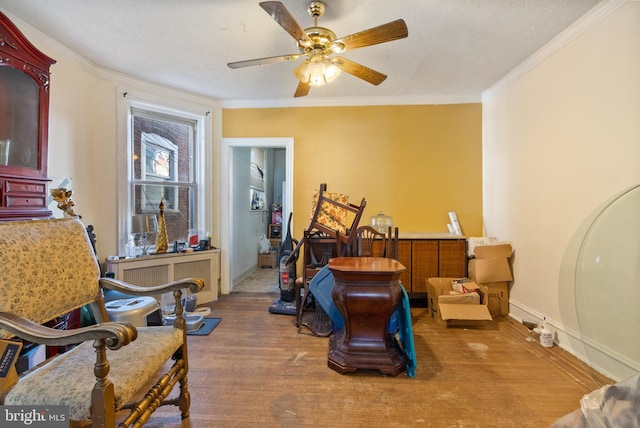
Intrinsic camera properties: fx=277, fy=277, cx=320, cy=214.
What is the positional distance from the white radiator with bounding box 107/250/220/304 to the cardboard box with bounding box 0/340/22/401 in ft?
6.46

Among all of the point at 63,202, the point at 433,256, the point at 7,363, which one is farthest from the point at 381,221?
the point at 7,363

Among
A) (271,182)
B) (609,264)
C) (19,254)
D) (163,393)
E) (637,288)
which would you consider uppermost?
(271,182)

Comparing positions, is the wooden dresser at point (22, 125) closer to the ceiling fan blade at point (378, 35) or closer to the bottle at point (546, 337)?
the ceiling fan blade at point (378, 35)

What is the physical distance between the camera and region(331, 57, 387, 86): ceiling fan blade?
2062 millimetres

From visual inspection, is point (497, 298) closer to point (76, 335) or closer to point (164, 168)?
point (76, 335)

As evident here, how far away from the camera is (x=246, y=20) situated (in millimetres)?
2117

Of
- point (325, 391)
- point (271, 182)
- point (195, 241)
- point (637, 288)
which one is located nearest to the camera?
point (637, 288)

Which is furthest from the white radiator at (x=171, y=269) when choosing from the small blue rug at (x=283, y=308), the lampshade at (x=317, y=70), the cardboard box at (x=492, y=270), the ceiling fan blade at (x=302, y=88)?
the cardboard box at (x=492, y=270)

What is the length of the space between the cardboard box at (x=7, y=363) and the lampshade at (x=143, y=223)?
2.06 metres

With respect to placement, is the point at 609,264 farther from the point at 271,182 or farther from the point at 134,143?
the point at 271,182

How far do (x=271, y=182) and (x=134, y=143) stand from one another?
3558mm

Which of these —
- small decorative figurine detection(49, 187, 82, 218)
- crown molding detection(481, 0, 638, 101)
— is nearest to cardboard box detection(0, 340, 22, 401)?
small decorative figurine detection(49, 187, 82, 218)

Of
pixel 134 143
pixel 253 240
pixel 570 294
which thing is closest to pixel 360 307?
pixel 570 294

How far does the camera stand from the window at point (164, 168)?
10.4 feet
